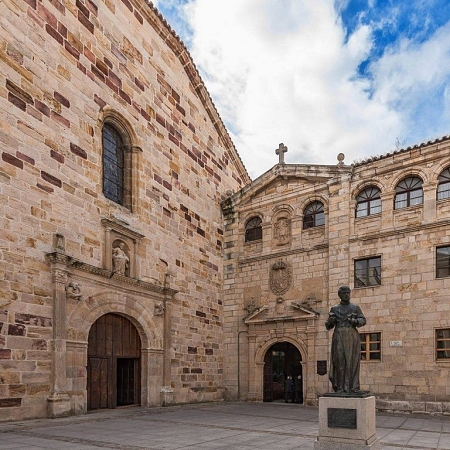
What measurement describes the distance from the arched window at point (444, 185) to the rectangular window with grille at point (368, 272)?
2551mm

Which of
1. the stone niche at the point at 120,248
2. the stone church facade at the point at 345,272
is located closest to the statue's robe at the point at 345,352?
the stone church facade at the point at 345,272

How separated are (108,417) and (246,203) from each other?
9.93 meters

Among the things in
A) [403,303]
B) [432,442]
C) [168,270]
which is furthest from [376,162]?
[432,442]

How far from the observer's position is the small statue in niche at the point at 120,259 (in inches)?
528

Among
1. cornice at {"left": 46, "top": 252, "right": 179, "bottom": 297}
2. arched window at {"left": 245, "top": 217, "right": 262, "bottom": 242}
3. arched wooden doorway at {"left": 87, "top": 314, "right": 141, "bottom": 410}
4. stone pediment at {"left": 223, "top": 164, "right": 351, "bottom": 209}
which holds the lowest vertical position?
arched wooden doorway at {"left": 87, "top": 314, "right": 141, "bottom": 410}

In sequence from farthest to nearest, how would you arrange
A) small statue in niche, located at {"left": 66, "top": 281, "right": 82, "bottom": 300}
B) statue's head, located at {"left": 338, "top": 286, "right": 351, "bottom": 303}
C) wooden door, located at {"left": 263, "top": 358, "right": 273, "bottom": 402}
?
wooden door, located at {"left": 263, "top": 358, "right": 273, "bottom": 402}
small statue in niche, located at {"left": 66, "top": 281, "right": 82, "bottom": 300}
statue's head, located at {"left": 338, "top": 286, "right": 351, "bottom": 303}

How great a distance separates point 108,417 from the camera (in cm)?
1152

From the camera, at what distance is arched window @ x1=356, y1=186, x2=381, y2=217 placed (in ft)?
52.3

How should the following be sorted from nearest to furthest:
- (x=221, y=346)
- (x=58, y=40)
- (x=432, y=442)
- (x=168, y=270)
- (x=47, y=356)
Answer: (x=432, y=442)
(x=47, y=356)
(x=58, y=40)
(x=168, y=270)
(x=221, y=346)

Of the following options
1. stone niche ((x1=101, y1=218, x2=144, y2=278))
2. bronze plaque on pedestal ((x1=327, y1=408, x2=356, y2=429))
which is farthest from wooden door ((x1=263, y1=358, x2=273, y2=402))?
bronze plaque on pedestal ((x1=327, y1=408, x2=356, y2=429))

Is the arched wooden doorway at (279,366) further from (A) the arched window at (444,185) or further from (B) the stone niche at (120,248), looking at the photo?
(A) the arched window at (444,185)

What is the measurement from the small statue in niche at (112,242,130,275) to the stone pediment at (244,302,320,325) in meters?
5.70

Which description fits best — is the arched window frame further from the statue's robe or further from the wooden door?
the statue's robe

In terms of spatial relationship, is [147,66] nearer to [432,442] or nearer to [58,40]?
[58,40]
